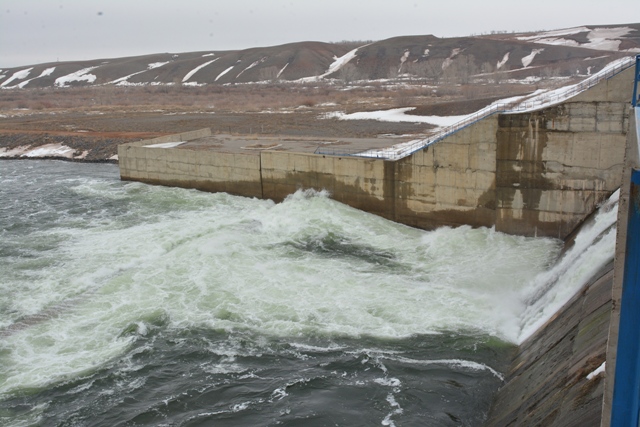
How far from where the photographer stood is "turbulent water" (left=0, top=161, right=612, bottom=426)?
41.3 feet

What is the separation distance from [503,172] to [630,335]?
18998 millimetres

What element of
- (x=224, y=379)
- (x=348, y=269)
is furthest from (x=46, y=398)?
(x=348, y=269)

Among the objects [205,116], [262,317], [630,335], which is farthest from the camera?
[205,116]

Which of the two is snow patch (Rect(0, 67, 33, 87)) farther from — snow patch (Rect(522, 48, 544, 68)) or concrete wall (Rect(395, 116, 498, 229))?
concrete wall (Rect(395, 116, 498, 229))

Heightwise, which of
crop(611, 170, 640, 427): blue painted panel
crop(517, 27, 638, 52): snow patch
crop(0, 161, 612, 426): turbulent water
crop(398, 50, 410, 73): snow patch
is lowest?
→ crop(0, 161, 612, 426): turbulent water

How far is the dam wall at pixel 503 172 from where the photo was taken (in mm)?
21141

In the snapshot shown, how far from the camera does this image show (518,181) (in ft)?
74.8

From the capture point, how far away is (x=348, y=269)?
20531 millimetres

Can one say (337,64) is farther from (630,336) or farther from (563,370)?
(630,336)

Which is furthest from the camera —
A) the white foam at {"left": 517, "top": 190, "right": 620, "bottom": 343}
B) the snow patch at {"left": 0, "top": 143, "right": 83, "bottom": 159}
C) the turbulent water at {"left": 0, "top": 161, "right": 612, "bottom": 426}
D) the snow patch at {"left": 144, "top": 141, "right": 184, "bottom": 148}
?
the snow patch at {"left": 0, "top": 143, "right": 83, "bottom": 159}

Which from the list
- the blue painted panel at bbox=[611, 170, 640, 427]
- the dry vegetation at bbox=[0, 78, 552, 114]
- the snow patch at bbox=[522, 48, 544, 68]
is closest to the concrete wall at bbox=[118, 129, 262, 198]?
the blue painted panel at bbox=[611, 170, 640, 427]

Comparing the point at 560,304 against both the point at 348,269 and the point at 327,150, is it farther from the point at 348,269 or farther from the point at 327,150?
the point at 327,150

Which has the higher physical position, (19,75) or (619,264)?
(19,75)

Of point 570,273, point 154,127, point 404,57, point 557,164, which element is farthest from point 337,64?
point 570,273
